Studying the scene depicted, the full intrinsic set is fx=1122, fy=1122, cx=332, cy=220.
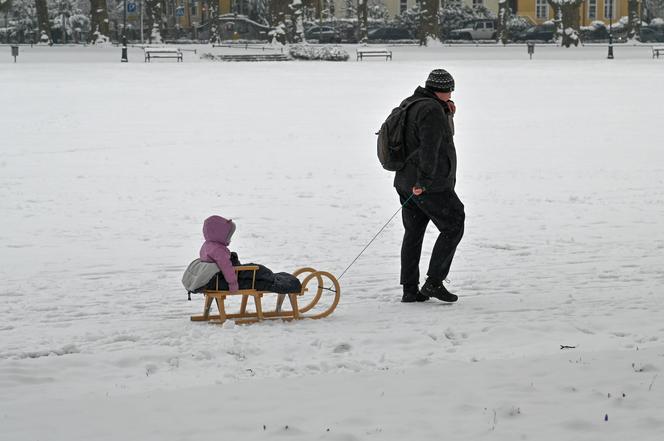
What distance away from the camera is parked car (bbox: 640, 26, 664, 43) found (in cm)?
6425

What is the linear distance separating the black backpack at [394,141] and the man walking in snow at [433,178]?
0.03 meters

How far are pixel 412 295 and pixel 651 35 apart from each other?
6089cm

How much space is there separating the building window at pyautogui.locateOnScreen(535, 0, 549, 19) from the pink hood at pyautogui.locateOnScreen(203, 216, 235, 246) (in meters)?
75.5

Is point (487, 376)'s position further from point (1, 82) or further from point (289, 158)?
point (1, 82)

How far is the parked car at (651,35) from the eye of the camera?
64.2 m

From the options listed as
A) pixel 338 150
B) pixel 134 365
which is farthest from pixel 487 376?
pixel 338 150

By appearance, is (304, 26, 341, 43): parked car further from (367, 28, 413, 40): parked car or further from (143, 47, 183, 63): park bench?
(143, 47, 183, 63): park bench

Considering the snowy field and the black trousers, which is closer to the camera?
the snowy field

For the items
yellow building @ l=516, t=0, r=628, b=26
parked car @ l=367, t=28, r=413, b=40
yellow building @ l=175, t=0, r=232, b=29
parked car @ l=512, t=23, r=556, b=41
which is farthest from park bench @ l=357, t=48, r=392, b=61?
yellow building @ l=516, t=0, r=628, b=26

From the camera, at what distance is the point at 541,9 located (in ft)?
262

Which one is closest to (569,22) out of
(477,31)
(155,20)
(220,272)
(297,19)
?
(477,31)

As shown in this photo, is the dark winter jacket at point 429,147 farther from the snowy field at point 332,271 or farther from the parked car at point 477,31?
the parked car at point 477,31

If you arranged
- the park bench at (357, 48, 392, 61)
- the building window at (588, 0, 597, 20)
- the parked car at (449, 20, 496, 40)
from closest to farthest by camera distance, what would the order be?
the park bench at (357, 48, 392, 61) < the parked car at (449, 20, 496, 40) < the building window at (588, 0, 597, 20)

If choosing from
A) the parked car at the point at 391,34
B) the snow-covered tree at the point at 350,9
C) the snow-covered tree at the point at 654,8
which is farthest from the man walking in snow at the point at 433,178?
the snow-covered tree at the point at 350,9
